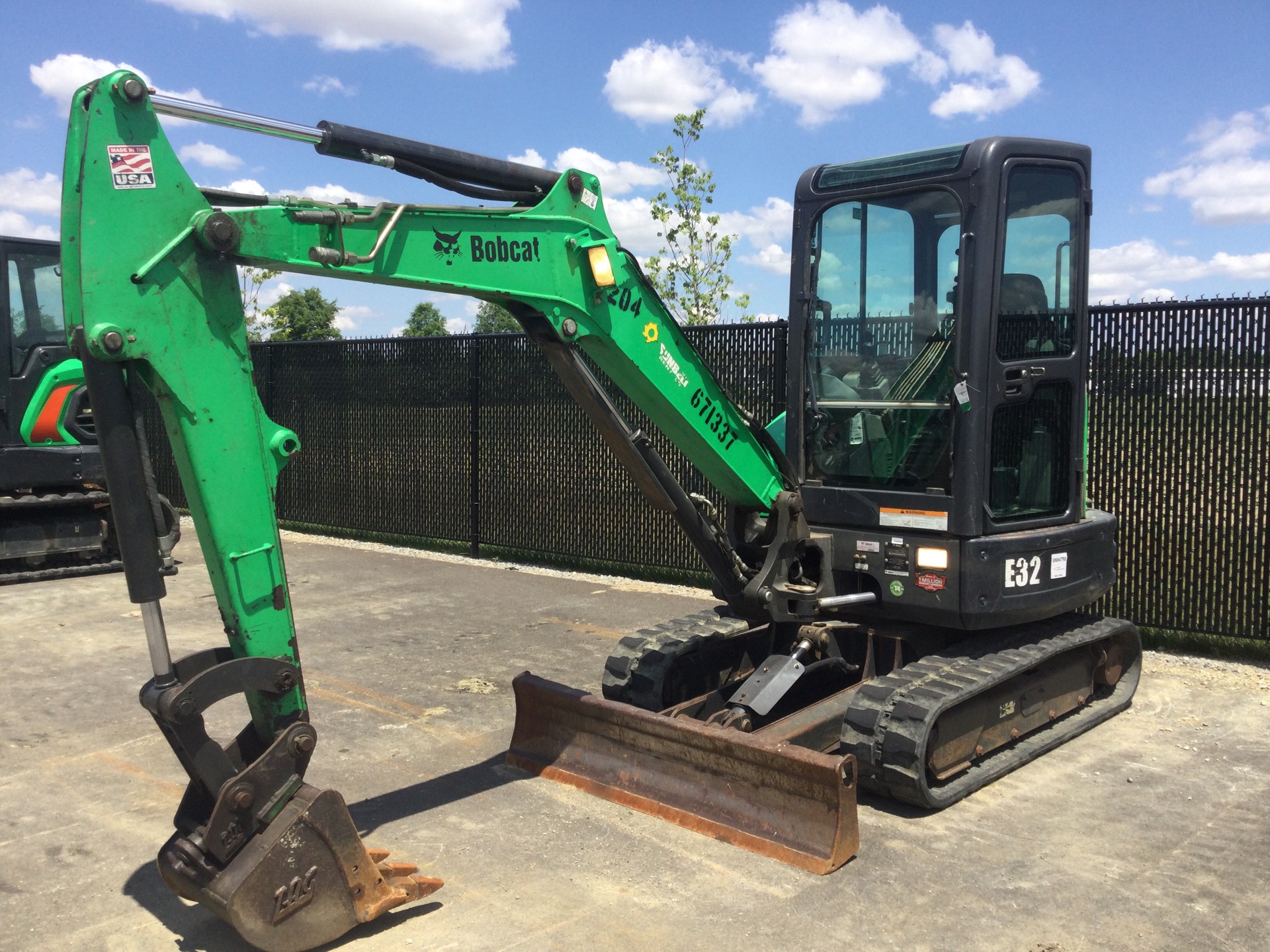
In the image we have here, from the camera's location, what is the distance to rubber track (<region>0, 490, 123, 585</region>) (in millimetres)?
11227

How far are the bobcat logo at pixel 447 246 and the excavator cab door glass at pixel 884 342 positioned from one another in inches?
97.4

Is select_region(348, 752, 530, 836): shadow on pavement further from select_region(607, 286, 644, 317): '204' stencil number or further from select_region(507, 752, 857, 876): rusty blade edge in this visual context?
select_region(607, 286, 644, 317): '204' stencil number

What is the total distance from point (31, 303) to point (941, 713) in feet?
34.8

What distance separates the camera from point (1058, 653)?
6.26m

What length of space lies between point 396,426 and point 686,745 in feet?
31.4

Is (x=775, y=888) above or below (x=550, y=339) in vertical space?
below

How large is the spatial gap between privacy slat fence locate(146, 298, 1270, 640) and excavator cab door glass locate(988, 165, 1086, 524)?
251 centimetres

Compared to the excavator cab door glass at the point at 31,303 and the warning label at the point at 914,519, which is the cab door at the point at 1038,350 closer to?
the warning label at the point at 914,519

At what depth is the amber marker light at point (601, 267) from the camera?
481cm

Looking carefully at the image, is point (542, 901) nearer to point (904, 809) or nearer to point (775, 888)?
point (775, 888)

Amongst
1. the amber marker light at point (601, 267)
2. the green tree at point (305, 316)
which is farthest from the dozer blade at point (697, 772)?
the green tree at point (305, 316)

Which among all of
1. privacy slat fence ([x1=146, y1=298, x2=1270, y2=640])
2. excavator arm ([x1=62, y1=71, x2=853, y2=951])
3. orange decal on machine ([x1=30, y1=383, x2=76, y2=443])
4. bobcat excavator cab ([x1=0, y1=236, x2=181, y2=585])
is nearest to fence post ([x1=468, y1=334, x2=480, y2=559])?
privacy slat fence ([x1=146, y1=298, x2=1270, y2=640])

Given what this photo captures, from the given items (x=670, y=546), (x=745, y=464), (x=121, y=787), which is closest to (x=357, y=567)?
(x=670, y=546)

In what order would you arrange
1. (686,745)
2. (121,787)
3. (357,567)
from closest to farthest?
(686,745) < (121,787) < (357,567)
